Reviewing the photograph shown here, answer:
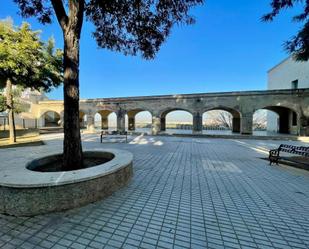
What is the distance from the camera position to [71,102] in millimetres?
3729

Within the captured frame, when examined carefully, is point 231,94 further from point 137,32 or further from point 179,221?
point 179,221

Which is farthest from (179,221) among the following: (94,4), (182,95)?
(182,95)

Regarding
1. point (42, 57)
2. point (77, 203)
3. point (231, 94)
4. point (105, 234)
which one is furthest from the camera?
point (231, 94)

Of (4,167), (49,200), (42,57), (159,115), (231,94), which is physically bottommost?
(49,200)

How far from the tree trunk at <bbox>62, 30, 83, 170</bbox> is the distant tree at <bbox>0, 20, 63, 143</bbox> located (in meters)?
7.71

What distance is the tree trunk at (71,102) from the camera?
12.3 ft

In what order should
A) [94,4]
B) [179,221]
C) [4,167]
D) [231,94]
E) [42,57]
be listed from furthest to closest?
A: [231,94]
[42,57]
[94,4]
[4,167]
[179,221]

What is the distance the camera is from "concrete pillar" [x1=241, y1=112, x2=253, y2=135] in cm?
1514

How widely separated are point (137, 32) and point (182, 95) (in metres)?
11.7

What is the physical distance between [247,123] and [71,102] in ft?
50.4

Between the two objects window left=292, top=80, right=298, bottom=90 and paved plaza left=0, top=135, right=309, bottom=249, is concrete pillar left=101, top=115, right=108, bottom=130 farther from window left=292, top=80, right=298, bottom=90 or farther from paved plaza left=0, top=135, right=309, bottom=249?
window left=292, top=80, right=298, bottom=90

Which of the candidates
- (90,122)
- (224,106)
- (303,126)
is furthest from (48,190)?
Result: (90,122)

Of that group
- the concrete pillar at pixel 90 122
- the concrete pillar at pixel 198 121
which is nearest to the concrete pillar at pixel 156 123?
the concrete pillar at pixel 198 121

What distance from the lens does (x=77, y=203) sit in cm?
275
